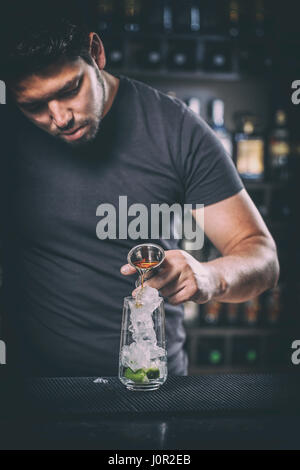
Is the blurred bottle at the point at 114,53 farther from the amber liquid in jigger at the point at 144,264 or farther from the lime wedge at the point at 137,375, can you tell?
the lime wedge at the point at 137,375

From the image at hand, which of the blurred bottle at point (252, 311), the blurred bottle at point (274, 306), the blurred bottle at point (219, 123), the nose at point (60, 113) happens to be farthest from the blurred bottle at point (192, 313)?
the nose at point (60, 113)

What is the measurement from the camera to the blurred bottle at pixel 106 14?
3273 millimetres

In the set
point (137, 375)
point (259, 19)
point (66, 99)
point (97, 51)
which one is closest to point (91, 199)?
point (66, 99)

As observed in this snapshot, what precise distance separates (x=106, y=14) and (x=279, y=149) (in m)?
1.43

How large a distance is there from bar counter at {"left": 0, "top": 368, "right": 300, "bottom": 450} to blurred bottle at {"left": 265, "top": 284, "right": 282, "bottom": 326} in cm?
224

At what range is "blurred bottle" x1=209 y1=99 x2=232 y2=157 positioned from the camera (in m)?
3.37

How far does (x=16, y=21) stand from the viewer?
1.36 m

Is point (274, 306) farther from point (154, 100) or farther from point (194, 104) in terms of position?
point (154, 100)

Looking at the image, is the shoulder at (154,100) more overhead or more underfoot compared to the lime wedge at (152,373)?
more overhead

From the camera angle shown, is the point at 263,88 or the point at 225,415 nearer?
the point at 225,415

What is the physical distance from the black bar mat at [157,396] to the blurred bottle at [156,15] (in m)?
2.63

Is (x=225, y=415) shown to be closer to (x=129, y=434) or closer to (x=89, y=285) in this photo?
(x=129, y=434)
